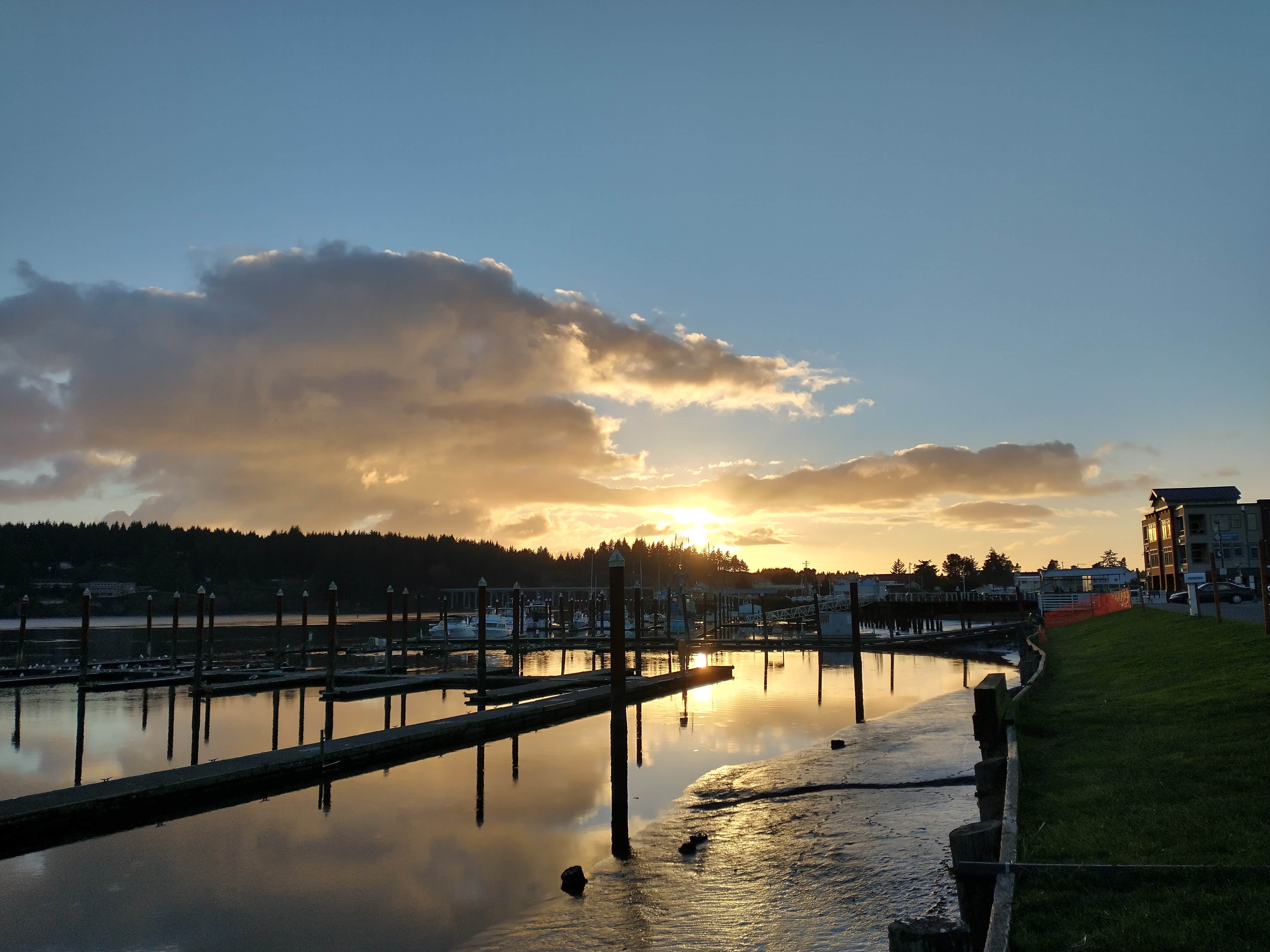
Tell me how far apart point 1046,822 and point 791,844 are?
25.9ft

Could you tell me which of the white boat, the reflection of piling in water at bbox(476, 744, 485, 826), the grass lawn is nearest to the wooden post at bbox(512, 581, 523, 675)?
the white boat

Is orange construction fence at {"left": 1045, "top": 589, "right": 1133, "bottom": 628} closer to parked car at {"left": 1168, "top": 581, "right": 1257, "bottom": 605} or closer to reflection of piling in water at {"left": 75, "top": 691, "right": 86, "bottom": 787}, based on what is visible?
parked car at {"left": 1168, "top": 581, "right": 1257, "bottom": 605}

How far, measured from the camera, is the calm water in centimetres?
1430

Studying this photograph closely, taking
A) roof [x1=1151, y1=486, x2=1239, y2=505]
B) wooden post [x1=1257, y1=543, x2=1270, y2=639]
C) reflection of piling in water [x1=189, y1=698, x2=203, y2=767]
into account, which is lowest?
reflection of piling in water [x1=189, y1=698, x2=203, y2=767]

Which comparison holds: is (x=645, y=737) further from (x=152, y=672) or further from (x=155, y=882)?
(x=152, y=672)

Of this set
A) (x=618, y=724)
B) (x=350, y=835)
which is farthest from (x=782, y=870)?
(x=618, y=724)

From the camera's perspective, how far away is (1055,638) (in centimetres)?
4912

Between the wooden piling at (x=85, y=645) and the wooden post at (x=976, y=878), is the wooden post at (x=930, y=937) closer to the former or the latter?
the wooden post at (x=976, y=878)

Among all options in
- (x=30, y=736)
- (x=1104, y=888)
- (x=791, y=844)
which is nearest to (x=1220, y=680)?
(x=791, y=844)

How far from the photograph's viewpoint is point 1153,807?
9.49m

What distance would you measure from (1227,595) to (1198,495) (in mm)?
66003

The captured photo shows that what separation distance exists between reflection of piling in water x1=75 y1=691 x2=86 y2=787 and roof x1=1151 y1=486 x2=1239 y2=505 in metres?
114

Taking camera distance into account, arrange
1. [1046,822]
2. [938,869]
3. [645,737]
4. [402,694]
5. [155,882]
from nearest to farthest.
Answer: [1046,822], [938,869], [155,882], [645,737], [402,694]

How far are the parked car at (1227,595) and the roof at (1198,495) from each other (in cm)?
5247
